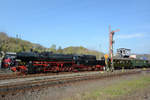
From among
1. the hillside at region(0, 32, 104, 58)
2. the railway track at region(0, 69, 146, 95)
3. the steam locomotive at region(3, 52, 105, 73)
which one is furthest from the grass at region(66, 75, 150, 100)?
the hillside at region(0, 32, 104, 58)

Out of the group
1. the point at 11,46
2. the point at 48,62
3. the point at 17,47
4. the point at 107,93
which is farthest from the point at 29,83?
the point at 11,46

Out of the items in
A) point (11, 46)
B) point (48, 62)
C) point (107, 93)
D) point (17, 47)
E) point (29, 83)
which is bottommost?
point (107, 93)

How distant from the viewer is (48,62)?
2002 cm

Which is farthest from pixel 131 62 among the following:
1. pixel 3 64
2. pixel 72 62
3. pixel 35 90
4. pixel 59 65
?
pixel 35 90

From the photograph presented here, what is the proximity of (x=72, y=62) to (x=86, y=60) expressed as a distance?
3.72 m

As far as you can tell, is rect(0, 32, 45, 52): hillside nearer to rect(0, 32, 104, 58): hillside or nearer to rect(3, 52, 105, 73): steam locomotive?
rect(0, 32, 104, 58): hillside

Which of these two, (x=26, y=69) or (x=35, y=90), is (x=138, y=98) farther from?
(x=26, y=69)

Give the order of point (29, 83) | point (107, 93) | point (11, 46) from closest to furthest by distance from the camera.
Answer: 1. point (107, 93)
2. point (29, 83)
3. point (11, 46)

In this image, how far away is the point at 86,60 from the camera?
86.1 ft

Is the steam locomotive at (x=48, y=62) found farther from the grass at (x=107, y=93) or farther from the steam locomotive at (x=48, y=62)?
the grass at (x=107, y=93)

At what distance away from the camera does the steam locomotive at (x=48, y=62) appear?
704 inches

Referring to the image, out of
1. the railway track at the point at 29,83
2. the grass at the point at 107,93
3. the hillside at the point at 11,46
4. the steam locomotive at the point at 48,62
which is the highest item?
the hillside at the point at 11,46

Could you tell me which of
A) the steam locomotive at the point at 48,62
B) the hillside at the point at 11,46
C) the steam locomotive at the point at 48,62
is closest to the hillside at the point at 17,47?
the hillside at the point at 11,46

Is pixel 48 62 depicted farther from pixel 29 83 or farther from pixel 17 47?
pixel 17 47
